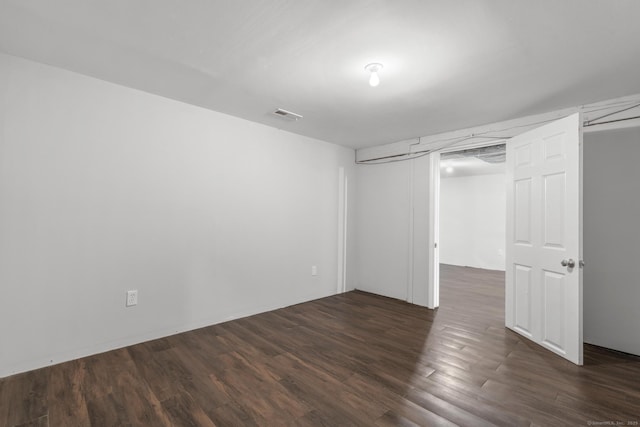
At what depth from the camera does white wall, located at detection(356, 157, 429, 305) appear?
4.16m

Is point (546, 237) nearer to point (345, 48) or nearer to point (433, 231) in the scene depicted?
point (433, 231)

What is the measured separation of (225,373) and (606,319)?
3669mm

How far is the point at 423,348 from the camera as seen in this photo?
2.75 meters

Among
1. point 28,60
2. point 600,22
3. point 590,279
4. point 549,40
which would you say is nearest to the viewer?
point 600,22

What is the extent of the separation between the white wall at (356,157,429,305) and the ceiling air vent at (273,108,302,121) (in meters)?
1.88

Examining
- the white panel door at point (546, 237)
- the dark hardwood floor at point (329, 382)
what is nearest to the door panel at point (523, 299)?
the white panel door at point (546, 237)

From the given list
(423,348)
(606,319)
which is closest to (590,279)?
(606,319)

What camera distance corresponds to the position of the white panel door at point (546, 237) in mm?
2516

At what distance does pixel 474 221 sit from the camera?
7.61 metres

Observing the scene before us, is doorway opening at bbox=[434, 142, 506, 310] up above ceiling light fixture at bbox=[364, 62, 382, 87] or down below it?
below

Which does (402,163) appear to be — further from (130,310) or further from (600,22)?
(130,310)

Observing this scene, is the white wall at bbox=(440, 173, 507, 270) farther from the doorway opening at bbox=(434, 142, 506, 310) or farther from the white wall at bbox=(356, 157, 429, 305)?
the white wall at bbox=(356, 157, 429, 305)

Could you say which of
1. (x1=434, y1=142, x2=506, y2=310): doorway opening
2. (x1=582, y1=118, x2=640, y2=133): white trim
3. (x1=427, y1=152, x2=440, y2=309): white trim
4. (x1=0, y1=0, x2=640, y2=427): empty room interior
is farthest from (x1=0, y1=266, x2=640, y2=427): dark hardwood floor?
(x1=434, y1=142, x2=506, y2=310): doorway opening

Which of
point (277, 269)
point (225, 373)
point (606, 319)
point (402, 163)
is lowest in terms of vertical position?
point (225, 373)
